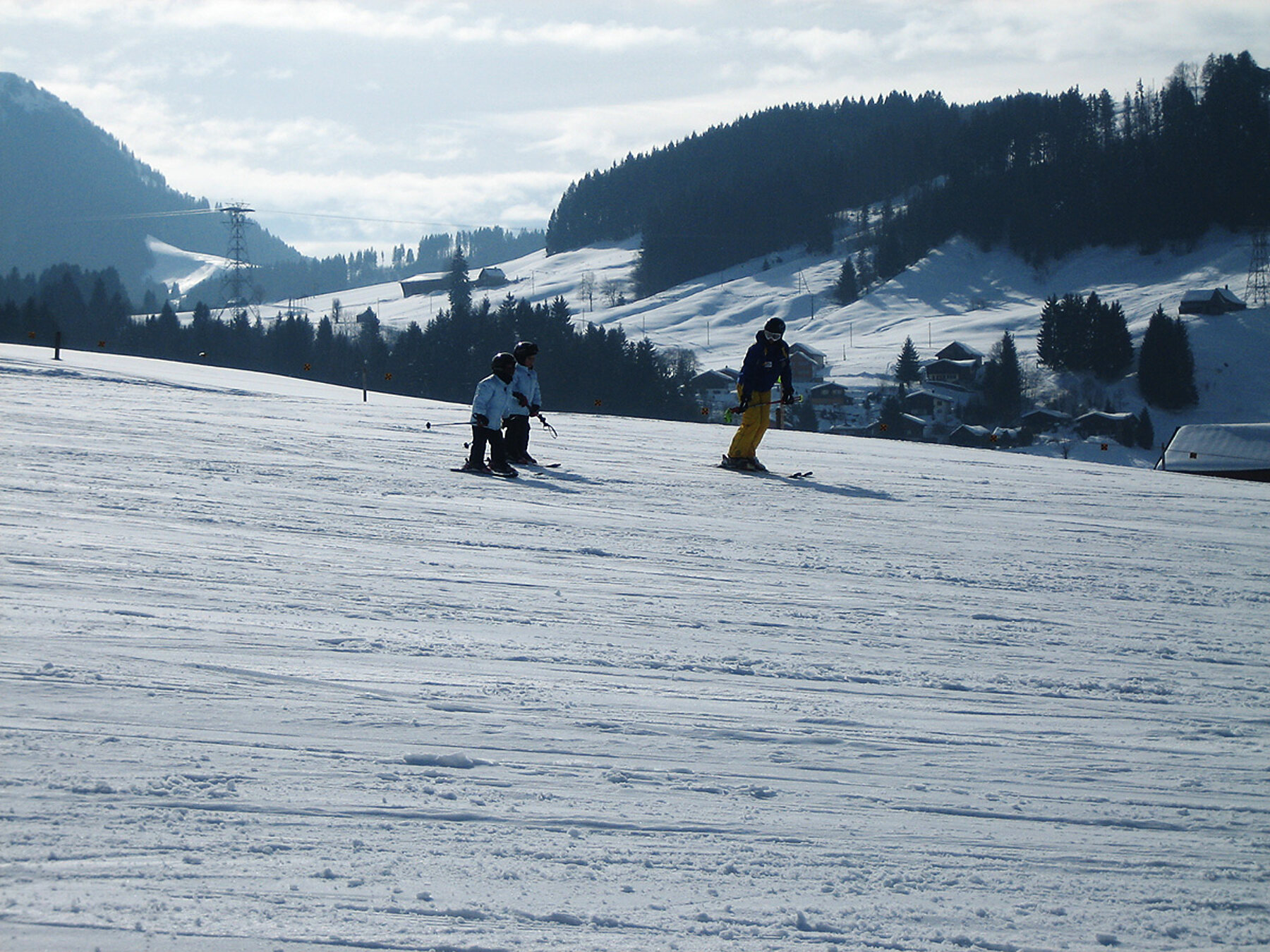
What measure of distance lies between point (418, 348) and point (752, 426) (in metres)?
58.9

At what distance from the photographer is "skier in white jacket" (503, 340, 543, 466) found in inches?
488

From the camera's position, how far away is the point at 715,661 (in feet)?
15.8

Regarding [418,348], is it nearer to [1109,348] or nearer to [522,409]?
[1109,348]

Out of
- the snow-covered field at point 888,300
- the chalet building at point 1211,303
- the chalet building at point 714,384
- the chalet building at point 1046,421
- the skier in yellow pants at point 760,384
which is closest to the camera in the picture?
the skier in yellow pants at point 760,384

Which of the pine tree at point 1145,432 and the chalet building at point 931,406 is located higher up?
the chalet building at point 931,406

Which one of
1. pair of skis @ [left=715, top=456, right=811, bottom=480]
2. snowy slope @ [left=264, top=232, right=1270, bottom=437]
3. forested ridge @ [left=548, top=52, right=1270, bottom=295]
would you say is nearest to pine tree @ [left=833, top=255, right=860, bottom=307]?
snowy slope @ [left=264, top=232, right=1270, bottom=437]

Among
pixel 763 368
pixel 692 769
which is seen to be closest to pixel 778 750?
pixel 692 769

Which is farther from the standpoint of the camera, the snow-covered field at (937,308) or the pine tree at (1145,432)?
the snow-covered field at (937,308)

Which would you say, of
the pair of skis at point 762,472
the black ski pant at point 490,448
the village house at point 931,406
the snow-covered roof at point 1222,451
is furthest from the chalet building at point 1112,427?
the black ski pant at point 490,448

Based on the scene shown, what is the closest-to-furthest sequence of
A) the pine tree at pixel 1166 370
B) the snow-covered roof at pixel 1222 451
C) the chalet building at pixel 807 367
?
1. the snow-covered roof at pixel 1222 451
2. the pine tree at pixel 1166 370
3. the chalet building at pixel 807 367

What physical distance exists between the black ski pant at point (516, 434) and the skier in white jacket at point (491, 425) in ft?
1.98

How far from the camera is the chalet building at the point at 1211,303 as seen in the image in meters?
95.8

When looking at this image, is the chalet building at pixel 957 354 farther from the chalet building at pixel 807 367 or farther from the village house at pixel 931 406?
the village house at pixel 931 406

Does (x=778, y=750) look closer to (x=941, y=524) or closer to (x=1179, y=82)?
(x=941, y=524)
